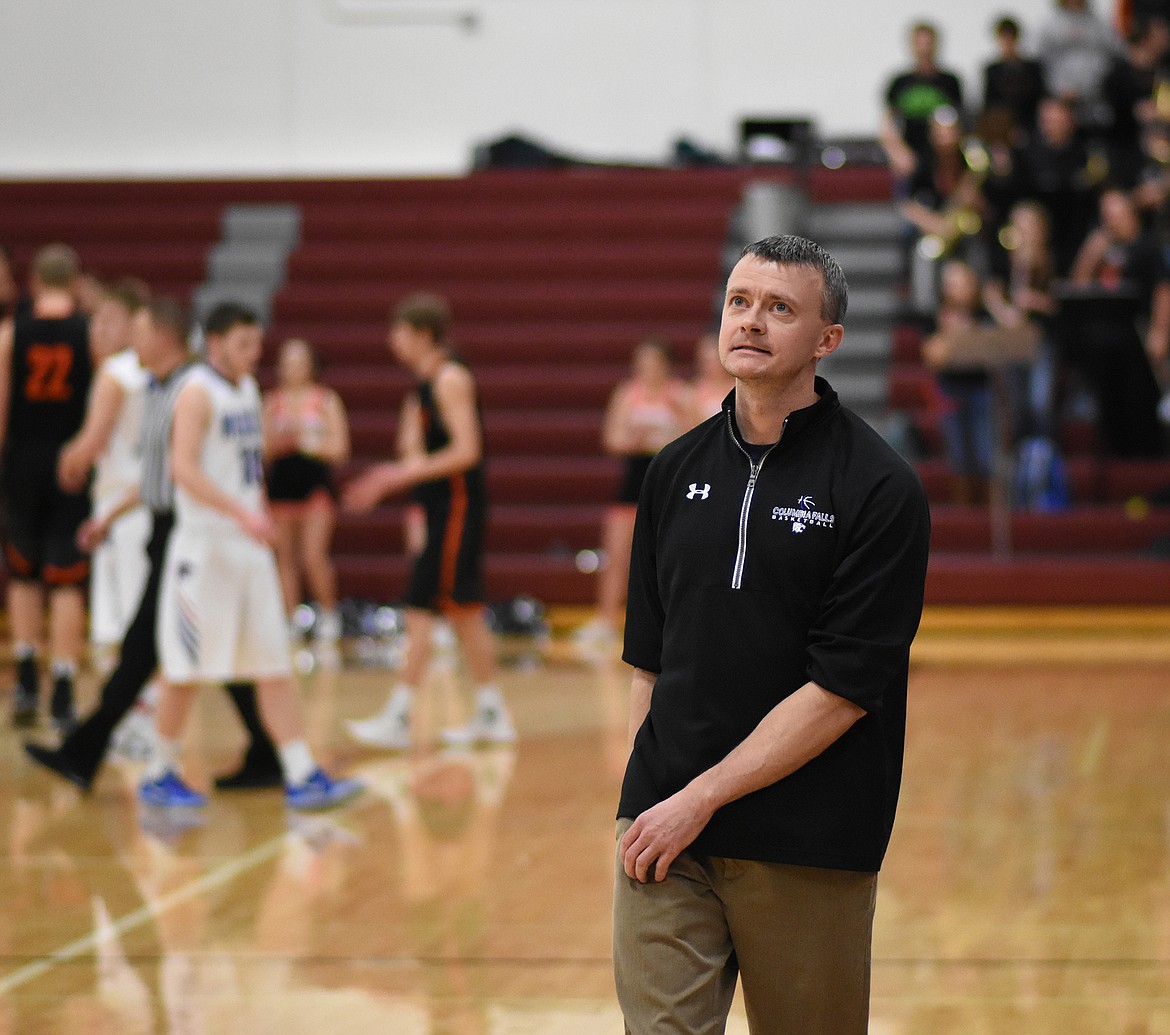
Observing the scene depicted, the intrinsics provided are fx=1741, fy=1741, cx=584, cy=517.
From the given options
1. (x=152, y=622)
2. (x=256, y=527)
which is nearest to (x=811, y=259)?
(x=256, y=527)

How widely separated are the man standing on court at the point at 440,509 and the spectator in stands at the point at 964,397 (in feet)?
15.1

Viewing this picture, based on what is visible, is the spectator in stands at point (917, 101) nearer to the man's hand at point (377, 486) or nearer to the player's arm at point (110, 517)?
the man's hand at point (377, 486)

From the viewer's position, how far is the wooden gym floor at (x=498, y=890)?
158 inches

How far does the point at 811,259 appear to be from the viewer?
8.13 feet

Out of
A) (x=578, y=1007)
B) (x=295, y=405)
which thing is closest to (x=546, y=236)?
(x=295, y=405)

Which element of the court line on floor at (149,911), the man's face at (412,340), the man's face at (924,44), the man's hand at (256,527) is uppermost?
the man's face at (924,44)

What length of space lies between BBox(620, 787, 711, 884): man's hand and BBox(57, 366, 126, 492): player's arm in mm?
4934

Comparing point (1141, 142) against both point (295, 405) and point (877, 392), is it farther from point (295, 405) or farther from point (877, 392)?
point (295, 405)

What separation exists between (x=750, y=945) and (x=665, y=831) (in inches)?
8.7

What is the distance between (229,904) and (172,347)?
2.15 m

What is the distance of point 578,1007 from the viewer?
3998 mm

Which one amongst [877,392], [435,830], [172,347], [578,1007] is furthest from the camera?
[877,392]

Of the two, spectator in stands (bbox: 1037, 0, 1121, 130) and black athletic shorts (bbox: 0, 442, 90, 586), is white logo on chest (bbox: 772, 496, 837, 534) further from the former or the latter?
spectator in stands (bbox: 1037, 0, 1121, 130)

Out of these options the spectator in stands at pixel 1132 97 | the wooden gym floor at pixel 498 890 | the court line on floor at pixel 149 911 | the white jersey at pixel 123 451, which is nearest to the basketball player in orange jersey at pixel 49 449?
the white jersey at pixel 123 451
